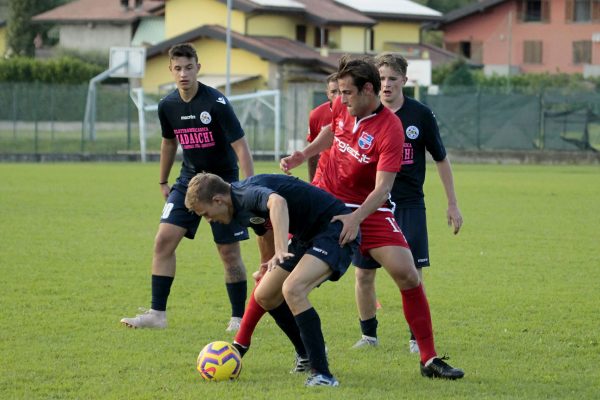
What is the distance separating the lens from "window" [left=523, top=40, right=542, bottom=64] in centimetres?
7112

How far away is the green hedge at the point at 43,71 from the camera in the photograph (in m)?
51.6

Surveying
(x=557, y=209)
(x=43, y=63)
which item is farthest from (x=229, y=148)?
(x=43, y=63)

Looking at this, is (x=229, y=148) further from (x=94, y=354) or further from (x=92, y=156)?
(x=92, y=156)

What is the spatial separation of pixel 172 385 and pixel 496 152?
30.2 metres

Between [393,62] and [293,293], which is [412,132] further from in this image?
[293,293]

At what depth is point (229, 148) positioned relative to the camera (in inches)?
356

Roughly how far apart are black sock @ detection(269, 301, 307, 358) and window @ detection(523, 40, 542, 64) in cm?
6622

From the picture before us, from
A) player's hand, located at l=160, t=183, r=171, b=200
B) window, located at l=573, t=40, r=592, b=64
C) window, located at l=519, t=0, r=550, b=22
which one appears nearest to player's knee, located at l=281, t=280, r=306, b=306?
player's hand, located at l=160, t=183, r=171, b=200

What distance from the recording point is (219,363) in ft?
22.8

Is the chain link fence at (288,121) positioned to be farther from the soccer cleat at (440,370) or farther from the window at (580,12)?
the window at (580,12)

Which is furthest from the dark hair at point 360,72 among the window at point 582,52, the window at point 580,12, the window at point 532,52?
the window at point 532,52

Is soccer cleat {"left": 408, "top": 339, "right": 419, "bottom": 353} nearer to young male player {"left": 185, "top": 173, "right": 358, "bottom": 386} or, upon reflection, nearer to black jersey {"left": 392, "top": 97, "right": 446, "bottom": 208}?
black jersey {"left": 392, "top": 97, "right": 446, "bottom": 208}

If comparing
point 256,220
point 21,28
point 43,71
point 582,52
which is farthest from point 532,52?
point 256,220

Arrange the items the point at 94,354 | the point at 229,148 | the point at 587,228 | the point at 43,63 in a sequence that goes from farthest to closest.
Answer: the point at 43,63 < the point at 587,228 < the point at 229,148 < the point at 94,354
